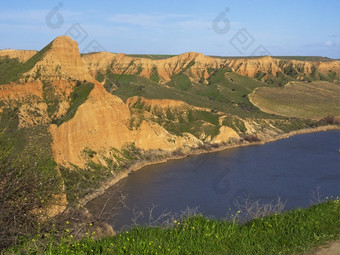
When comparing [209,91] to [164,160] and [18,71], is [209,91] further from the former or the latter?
[18,71]

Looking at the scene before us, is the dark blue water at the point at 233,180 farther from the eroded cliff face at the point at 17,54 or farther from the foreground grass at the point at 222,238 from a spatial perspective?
the eroded cliff face at the point at 17,54

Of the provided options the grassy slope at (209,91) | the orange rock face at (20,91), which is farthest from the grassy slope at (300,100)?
the orange rock face at (20,91)

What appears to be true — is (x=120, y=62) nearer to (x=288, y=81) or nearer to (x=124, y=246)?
(x=288, y=81)

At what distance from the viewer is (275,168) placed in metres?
68.6

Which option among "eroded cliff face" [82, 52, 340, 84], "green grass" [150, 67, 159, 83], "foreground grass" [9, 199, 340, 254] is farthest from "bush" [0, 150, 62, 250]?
"green grass" [150, 67, 159, 83]

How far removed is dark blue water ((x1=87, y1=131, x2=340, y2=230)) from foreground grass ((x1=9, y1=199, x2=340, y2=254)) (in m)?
27.3

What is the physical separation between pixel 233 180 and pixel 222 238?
169 ft

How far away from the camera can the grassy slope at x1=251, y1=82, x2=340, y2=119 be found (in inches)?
5133

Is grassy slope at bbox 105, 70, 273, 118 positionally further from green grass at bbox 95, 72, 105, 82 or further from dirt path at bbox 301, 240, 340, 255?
dirt path at bbox 301, 240, 340, 255

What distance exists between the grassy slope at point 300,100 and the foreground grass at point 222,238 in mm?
120635

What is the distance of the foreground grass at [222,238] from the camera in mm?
8875

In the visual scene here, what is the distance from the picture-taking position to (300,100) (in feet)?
472

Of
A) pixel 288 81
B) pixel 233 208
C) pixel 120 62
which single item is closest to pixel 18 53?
pixel 120 62

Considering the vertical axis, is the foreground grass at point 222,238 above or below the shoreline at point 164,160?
above
